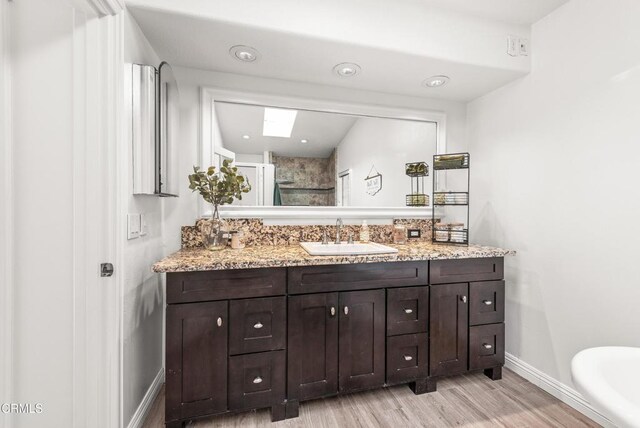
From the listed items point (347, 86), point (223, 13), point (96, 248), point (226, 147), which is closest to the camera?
point (96, 248)

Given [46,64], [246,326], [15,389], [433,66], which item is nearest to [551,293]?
[433,66]

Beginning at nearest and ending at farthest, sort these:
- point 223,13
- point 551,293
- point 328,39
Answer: point 223,13 < point 328,39 < point 551,293

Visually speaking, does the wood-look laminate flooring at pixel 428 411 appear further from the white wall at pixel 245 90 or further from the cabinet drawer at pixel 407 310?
the white wall at pixel 245 90

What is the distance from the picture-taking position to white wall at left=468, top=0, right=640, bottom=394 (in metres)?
1.49

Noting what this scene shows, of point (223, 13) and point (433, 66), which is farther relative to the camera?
point (433, 66)

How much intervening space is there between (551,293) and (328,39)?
2084 mm

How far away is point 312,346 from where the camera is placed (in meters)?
1.60

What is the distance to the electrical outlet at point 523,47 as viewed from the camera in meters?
1.95

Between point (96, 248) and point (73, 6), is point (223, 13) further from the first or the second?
point (96, 248)

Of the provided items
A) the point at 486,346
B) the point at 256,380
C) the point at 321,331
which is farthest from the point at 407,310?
the point at 256,380

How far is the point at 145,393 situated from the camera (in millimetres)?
1618

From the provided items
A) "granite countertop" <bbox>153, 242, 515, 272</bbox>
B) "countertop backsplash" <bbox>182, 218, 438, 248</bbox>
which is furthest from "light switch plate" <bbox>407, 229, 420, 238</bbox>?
"granite countertop" <bbox>153, 242, 515, 272</bbox>

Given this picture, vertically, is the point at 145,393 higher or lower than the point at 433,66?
lower

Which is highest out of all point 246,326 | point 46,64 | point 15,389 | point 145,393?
point 46,64
